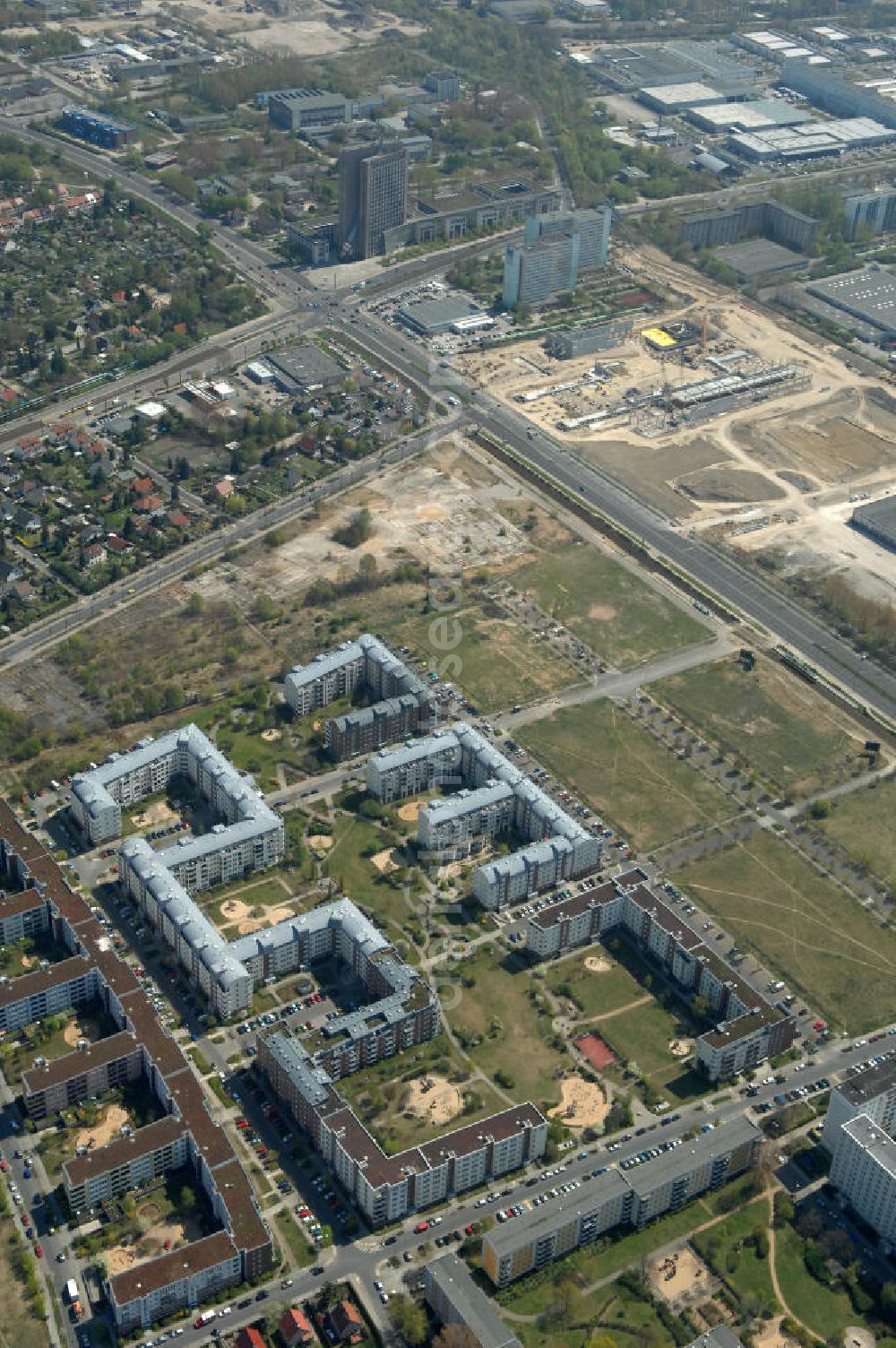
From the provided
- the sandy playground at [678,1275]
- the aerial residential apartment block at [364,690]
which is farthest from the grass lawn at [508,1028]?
the aerial residential apartment block at [364,690]

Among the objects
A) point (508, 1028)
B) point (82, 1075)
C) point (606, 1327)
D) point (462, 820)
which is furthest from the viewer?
point (462, 820)

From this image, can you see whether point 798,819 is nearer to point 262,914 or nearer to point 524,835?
point 524,835

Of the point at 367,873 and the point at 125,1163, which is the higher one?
the point at 125,1163

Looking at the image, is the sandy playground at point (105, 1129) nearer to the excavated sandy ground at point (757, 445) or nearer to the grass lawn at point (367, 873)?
the grass lawn at point (367, 873)

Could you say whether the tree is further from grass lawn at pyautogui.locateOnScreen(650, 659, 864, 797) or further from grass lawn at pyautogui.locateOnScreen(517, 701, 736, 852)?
grass lawn at pyautogui.locateOnScreen(650, 659, 864, 797)

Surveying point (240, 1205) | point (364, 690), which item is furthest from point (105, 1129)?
point (364, 690)

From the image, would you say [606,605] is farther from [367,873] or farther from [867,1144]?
[867,1144]

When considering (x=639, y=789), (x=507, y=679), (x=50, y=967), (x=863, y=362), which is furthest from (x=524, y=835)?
(x=863, y=362)
